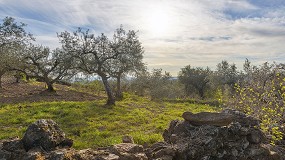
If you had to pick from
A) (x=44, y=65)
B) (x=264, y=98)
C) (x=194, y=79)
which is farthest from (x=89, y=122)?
(x=194, y=79)

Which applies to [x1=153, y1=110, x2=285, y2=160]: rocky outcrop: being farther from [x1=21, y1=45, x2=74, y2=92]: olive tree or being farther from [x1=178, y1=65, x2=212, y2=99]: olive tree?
[x1=178, y1=65, x2=212, y2=99]: olive tree

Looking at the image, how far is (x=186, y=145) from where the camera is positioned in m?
10.8

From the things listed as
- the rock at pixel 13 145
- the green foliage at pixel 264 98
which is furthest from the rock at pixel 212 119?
the rock at pixel 13 145

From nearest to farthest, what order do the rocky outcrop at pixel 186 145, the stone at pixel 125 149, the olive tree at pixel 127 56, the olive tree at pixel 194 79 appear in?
the rocky outcrop at pixel 186 145
the stone at pixel 125 149
the olive tree at pixel 127 56
the olive tree at pixel 194 79

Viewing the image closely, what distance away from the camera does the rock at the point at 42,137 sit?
9531mm

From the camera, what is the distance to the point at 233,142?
433 inches

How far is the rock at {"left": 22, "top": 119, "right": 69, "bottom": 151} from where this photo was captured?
9.53 m

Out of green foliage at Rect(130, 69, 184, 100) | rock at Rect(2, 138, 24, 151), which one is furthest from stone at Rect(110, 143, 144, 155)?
green foliage at Rect(130, 69, 184, 100)

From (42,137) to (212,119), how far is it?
6684mm

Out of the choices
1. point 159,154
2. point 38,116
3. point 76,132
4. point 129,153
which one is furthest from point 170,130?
point 38,116

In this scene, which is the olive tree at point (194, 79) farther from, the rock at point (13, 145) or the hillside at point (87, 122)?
the rock at point (13, 145)

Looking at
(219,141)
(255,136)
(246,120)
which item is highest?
(246,120)

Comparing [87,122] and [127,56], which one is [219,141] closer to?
[87,122]

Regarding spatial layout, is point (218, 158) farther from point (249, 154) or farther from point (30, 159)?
point (30, 159)
